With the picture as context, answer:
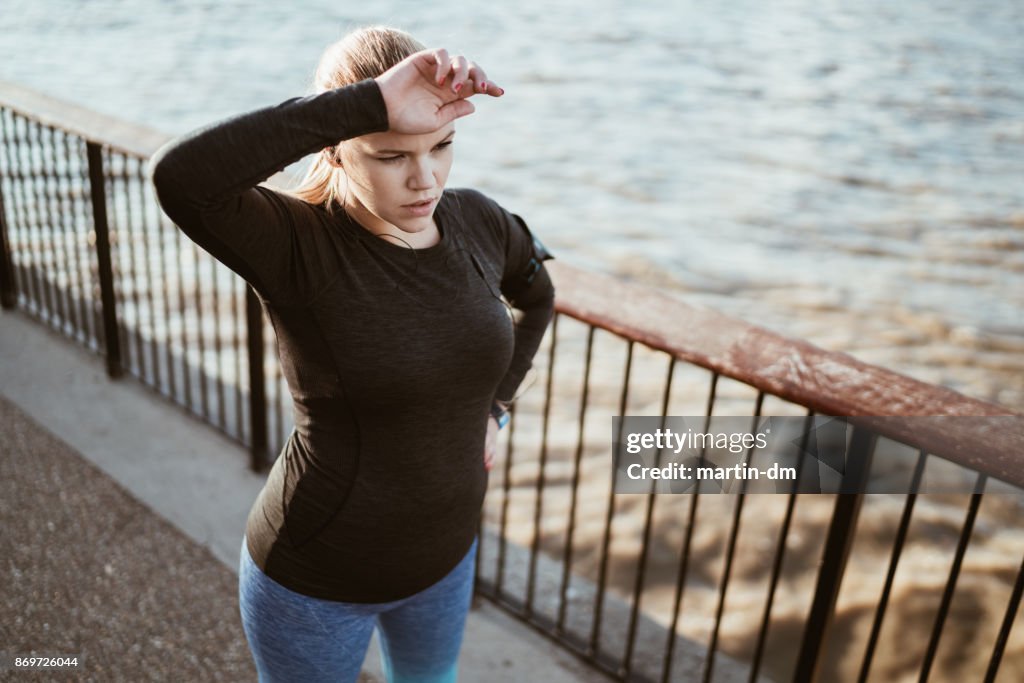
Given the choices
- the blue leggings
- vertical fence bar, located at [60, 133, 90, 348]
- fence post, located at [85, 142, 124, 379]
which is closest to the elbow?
the blue leggings

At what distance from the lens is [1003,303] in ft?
26.9

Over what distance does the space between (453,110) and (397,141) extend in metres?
0.10

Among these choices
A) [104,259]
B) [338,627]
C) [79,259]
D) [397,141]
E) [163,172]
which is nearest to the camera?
[163,172]

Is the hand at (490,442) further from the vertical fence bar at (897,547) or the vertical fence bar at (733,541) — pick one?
the vertical fence bar at (897,547)

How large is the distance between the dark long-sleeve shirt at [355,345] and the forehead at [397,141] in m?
0.07

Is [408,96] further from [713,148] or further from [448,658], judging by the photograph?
[713,148]

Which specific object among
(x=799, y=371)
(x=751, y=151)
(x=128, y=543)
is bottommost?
(x=751, y=151)

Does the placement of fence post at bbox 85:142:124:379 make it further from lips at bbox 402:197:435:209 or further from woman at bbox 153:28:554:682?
lips at bbox 402:197:435:209

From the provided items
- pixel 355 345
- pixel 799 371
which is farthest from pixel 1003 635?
pixel 355 345

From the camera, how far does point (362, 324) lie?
1441mm

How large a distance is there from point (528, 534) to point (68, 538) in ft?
7.22

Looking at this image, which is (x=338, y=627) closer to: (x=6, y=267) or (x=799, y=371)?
(x=799, y=371)

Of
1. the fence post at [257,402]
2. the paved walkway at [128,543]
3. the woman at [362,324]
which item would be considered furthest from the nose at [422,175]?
the fence post at [257,402]

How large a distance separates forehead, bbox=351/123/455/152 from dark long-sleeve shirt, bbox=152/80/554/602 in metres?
0.07
